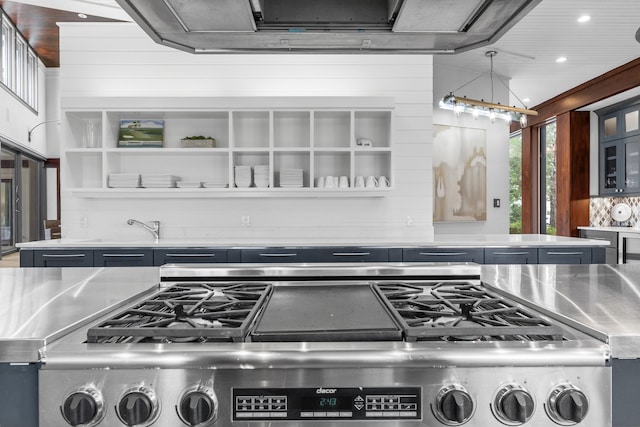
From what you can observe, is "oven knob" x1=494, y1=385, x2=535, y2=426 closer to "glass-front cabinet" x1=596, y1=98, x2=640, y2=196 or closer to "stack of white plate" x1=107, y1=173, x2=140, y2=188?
"stack of white plate" x1=107, y1=173, x2=140, y2=188

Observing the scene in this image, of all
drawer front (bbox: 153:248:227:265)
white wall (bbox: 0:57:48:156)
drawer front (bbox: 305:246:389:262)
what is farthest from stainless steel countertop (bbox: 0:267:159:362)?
white wall (bbox: 0:57:48:156)

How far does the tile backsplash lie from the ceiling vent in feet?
18.1

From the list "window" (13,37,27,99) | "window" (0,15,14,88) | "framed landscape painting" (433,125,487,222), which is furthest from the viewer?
"window" (13,37,27,99)

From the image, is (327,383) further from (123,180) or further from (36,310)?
(123,180)

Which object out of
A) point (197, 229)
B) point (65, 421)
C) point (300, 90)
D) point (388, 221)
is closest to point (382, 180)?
point (388, 221)

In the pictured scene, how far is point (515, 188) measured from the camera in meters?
8.60

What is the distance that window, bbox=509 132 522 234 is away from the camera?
8.20 m

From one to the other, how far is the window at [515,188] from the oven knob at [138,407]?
8.30 meters

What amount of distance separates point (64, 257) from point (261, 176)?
1.67m

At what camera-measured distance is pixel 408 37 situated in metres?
1.48

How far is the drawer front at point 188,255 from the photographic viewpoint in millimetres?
3184

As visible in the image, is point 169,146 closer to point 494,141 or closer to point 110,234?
point 110,234

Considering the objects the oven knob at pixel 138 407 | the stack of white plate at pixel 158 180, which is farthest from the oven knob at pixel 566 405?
the stack of white plate at pixel 158 180

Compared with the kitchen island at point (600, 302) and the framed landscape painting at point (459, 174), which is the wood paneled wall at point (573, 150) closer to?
the framed landscape painting at point (459, 174)
